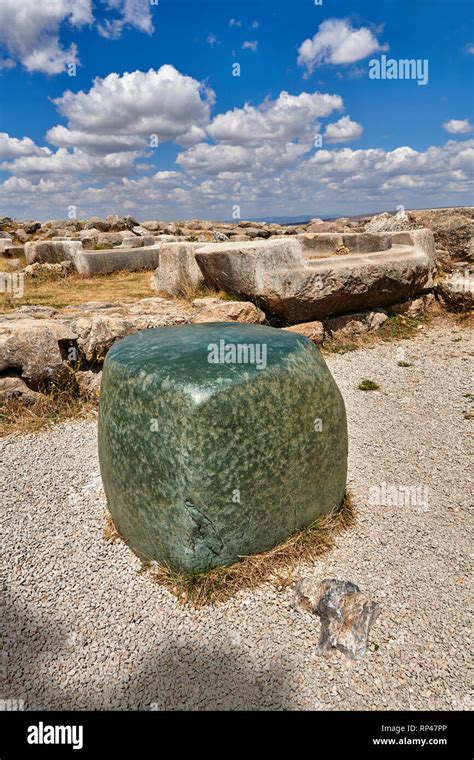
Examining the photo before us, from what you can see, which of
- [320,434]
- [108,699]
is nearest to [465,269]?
[320,434]

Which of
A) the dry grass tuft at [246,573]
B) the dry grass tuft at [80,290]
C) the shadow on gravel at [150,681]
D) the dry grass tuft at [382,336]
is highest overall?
the dry grass tuft at [80,290]

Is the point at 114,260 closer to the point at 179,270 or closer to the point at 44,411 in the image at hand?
the point at 179,270

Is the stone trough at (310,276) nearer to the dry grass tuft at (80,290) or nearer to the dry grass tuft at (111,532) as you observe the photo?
the dry grass tuft at (80,290)

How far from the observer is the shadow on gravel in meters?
2.35

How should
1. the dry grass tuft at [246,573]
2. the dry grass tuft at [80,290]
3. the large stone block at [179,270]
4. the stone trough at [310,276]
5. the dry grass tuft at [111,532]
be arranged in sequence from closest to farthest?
1. the dry grass tuft at [246,573]
2. the dry grass tuft at [111,532]
3. the stone trough at [310,276]
4. the large stone block at [179,270]
5. the dry grass tuft at [80,290]

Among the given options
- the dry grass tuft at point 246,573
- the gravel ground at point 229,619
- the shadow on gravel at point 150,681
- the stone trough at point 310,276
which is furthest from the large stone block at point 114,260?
the shadow on gravel at point 150,681

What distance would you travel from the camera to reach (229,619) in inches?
107

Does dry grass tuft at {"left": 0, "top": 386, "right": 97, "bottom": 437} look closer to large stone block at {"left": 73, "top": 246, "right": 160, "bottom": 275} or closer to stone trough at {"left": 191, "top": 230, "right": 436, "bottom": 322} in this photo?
stone trough at {"left": 191, "top": 230, "right": 436, "bottom": 322}

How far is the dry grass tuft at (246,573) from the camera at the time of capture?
9.23 feet

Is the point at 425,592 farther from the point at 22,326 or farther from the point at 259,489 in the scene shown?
the point at 22,326

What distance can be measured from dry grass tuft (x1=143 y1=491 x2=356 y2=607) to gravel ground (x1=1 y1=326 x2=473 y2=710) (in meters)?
0.06

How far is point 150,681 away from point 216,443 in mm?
1211

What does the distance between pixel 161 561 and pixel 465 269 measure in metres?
9.08

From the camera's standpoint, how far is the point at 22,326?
5.48 m
